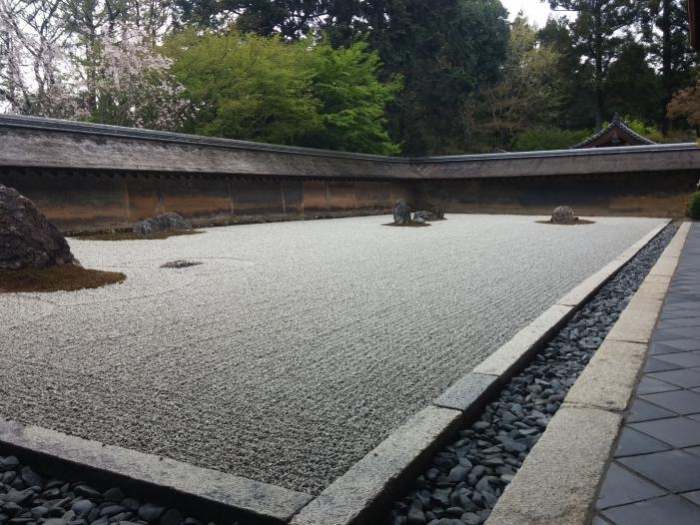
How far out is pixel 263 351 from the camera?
2.94 metres

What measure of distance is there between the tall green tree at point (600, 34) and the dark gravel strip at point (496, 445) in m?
29.1

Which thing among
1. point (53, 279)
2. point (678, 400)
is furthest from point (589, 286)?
point (53, 279)

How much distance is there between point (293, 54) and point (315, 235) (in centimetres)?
1135

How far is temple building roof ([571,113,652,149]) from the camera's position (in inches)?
775

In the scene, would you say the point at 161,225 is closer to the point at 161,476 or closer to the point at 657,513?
the point at 161,476

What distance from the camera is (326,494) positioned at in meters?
1.46

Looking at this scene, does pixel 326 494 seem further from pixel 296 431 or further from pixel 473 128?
pixel 473 128

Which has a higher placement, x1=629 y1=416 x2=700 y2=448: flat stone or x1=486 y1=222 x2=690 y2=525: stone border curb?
x1=486 y1=222 x2=690 y2=525: stone border curb

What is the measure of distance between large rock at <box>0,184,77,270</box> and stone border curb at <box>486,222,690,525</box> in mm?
5375

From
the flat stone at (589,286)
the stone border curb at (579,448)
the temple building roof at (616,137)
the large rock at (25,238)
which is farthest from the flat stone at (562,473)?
the temple building roof at (616,137)

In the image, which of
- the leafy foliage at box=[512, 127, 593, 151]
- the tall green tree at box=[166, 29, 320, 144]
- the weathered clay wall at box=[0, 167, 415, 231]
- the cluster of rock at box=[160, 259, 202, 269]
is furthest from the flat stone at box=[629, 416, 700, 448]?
the leafy foliage at box=[512, 127, 593, 151]

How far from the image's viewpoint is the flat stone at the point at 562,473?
140cm

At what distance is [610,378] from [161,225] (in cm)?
1046

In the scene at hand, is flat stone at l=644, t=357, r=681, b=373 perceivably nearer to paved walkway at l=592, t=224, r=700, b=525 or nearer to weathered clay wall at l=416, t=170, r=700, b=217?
paved walkway at l=592, t=224, r=700, b=525
